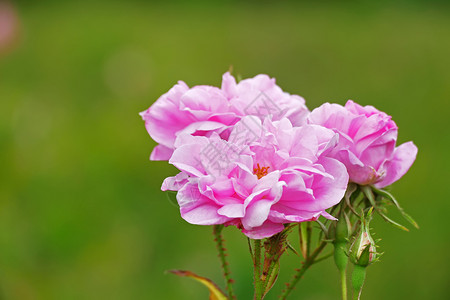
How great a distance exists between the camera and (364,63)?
3.38m

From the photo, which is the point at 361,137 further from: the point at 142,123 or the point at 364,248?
the point at 142,123

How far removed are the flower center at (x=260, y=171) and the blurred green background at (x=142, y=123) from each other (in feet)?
2.94

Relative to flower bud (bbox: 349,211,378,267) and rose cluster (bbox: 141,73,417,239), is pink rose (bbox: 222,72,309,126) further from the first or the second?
flower bud (bbox: 349,211,378,267)

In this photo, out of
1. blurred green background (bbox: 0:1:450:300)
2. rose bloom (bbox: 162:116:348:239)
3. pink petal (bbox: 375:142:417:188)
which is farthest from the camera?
blurred green background (bbox: 0:1:450:300)

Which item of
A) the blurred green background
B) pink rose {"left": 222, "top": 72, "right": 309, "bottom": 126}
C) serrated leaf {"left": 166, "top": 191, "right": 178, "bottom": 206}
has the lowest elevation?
the blurred green background

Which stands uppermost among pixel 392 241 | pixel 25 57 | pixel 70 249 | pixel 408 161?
pixel 408 161

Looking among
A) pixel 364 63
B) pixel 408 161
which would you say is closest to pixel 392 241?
pixel 408 161

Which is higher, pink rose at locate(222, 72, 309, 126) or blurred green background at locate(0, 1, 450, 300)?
pink rose at locate(222, 72, 309, 126)

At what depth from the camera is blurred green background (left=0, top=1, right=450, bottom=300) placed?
5.46 ft

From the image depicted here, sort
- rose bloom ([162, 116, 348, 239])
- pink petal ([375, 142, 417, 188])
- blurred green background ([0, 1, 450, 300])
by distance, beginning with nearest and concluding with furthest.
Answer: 1. rose bloom ([162, 116, 348, 239])
2. pink petal ([375, 142, 417, 188])
3. blurred green background ([0, 1, 450, 300])

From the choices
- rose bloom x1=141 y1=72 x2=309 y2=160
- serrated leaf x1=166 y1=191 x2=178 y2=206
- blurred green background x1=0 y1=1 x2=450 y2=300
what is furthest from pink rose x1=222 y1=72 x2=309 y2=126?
blurred green background x1=0 y1=1 x2=450 y2=300

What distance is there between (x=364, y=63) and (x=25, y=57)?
182 cm

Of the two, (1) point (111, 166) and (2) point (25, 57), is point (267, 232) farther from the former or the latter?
(2) point (25, 57)

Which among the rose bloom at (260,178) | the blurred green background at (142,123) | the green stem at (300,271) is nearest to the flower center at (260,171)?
the rose bloom at (260,178)
